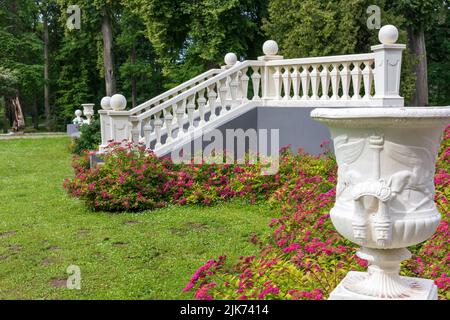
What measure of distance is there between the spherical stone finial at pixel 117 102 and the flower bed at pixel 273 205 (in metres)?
0.78

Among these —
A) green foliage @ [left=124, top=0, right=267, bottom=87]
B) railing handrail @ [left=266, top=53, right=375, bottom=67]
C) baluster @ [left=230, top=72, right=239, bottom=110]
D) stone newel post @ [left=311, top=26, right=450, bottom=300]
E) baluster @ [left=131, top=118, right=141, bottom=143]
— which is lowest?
stone newel post @ [left=311, top=26, right=450, bottom=300]

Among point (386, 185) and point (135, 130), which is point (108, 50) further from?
point (386, 185)

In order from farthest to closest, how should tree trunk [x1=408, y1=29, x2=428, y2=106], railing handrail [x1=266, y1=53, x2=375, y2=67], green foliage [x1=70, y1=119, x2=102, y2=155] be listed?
tree trunk [x1=408, y1=29, x2=428, y2=106] → green foliage [x1=70, y1=119, x2=102, y2=155] → railing handrail [x1=266, y1=53, x2=375, y2=67]

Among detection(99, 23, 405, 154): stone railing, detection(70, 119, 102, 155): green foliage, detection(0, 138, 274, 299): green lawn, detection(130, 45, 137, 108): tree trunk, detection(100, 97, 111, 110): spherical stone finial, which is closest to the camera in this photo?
detection(0, 138, 274, 299): green lawn

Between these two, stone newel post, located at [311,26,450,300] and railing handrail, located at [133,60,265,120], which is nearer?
stone newel post, located at [311,26,450,300]

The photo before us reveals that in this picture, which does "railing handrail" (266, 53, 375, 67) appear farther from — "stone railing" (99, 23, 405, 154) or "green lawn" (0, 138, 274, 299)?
"green lawn" (0, 138, 274, 299)

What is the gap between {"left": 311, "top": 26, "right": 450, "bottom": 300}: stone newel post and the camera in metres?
3.14

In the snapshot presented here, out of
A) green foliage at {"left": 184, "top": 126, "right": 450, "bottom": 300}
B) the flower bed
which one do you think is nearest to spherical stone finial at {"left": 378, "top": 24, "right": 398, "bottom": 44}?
the flower bed

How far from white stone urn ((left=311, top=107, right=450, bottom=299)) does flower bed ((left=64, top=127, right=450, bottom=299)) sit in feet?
2.01

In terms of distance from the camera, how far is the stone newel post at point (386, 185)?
314 cm

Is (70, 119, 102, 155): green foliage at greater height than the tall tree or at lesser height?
lesser

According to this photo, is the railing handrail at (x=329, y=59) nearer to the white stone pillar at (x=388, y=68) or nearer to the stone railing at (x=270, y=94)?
the stone railing at (x=270, y=94)

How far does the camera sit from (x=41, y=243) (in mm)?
6812

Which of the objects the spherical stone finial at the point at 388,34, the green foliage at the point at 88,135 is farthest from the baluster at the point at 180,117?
the green foliage at the point at 88,135
